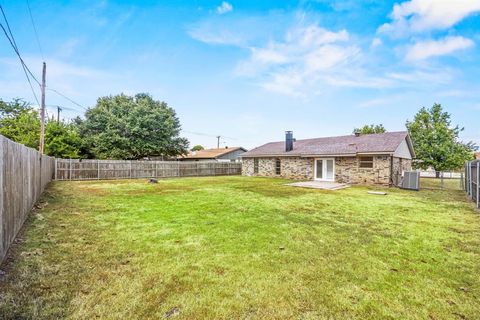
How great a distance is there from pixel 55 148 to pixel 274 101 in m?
19.9

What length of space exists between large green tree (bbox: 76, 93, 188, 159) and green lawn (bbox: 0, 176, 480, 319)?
57.7ft

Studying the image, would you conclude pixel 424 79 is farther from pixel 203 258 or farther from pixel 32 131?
pixel 32 131

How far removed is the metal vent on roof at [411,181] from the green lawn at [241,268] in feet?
24.1

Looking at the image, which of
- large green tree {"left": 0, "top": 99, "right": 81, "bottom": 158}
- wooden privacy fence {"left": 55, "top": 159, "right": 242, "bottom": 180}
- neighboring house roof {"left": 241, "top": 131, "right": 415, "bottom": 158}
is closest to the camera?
neighboring house roof {"left": 241, "top": 131, "right": 415, "bottom": 158}

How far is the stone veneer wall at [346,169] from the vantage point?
570 inches

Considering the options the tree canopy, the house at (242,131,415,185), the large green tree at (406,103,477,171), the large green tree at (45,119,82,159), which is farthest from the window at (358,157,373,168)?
the large green tree at (45,119,82,159)

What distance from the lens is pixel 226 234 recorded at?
15.7 feet

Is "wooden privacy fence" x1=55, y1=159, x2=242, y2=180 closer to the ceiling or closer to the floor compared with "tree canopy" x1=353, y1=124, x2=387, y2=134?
closer to the floor

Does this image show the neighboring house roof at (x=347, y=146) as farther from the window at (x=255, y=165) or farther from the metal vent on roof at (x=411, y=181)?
the metal vent on roof at (x=411, y=181)

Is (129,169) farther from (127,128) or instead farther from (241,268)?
(241,268)

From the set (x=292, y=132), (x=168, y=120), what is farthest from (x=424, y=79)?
(x=168, y=120)

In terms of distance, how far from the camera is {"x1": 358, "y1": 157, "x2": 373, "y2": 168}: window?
1502 centimetres

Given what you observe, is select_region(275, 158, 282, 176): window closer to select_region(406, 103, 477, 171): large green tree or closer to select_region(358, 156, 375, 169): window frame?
select_region(358, 156, 375, 169): window frame

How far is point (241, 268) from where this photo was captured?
3307mm
